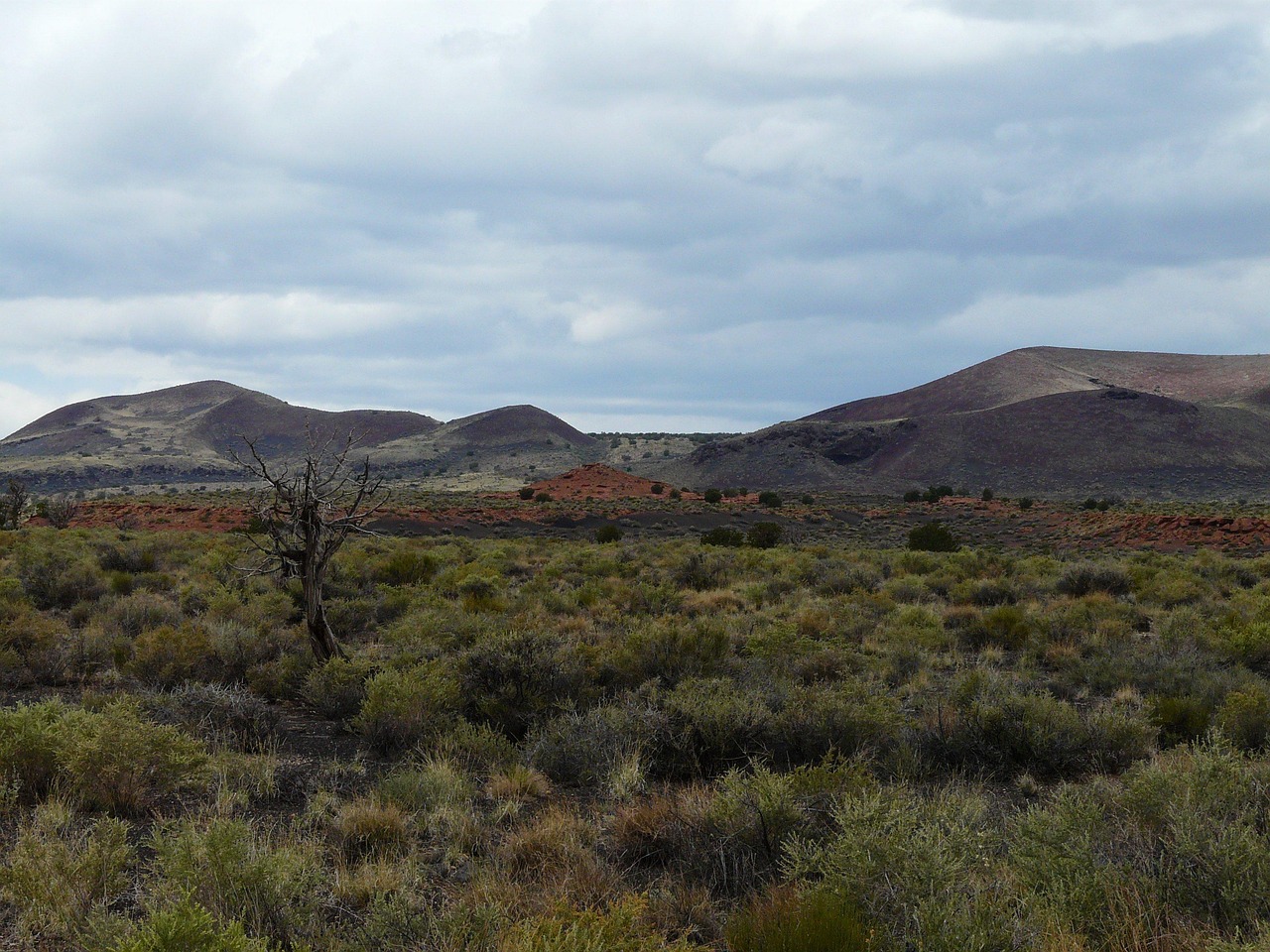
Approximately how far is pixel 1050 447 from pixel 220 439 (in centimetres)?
14056

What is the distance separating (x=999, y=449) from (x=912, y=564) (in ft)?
273

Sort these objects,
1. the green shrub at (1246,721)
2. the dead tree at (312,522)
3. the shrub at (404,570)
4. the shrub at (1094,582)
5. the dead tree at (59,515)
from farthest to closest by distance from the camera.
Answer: the dead tree at (59,515) < the shrub at (404,570) < the shrub at (1094,582) < the dead tree at (312,522) < the green shrub at (1246,721)

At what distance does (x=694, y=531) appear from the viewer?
44219 millimetres

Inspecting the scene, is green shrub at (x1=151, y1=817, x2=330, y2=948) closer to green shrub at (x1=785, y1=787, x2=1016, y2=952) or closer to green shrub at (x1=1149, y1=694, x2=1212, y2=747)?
green shrub at (x1=785, y1=787, x2=1016, y2=952)

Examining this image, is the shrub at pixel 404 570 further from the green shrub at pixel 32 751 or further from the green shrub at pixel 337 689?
the green shrub at pixel 32 751

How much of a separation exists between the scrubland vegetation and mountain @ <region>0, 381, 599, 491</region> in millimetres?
97188

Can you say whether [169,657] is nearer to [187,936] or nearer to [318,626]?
[318,626]

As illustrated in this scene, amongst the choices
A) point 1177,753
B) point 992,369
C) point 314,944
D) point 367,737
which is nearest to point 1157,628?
point 1177,753

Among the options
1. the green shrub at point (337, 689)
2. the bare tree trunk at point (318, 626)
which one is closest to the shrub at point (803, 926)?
the green shrub at point (337, 689)

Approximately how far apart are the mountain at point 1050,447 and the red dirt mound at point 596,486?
26027 millimetres

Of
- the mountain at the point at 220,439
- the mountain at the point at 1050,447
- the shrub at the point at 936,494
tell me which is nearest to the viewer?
the shrub at the point at 936,494

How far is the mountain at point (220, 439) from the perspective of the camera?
114 metres

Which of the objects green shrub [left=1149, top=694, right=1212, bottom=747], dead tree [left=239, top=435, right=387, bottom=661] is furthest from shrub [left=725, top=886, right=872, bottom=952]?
dead tree [left=239, top=435, right=387, bottom=661]

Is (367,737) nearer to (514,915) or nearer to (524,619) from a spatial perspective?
(514,915)
